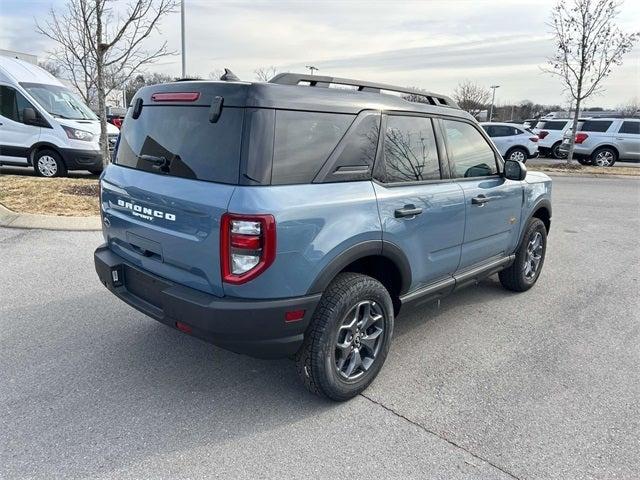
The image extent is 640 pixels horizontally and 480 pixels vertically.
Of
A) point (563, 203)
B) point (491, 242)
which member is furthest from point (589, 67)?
point (491, 242)

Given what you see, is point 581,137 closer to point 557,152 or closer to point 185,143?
point 557,152

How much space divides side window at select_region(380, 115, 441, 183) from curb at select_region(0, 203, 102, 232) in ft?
16.0

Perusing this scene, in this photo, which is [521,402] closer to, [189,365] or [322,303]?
[322,303]

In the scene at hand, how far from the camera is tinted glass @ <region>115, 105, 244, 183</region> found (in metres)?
2.52

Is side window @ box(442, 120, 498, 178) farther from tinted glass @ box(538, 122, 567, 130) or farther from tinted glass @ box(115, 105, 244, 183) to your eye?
tinted glass @ box(538, 122, 567, 130)

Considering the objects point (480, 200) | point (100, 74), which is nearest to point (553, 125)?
point (100, 74)

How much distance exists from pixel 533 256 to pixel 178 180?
3.89 metres

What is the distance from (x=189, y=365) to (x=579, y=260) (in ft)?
17.3

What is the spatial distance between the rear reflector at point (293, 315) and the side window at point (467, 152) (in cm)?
183

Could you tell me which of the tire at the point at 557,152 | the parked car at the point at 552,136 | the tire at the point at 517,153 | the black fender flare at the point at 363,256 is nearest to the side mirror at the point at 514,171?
the black fender flare at the point at 363,256

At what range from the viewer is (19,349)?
3377 millimetres

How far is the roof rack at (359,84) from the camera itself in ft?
9.34

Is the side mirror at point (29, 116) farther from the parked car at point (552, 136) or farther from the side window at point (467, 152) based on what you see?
the parked car at point (552, 136)

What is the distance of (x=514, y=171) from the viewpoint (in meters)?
4.16
